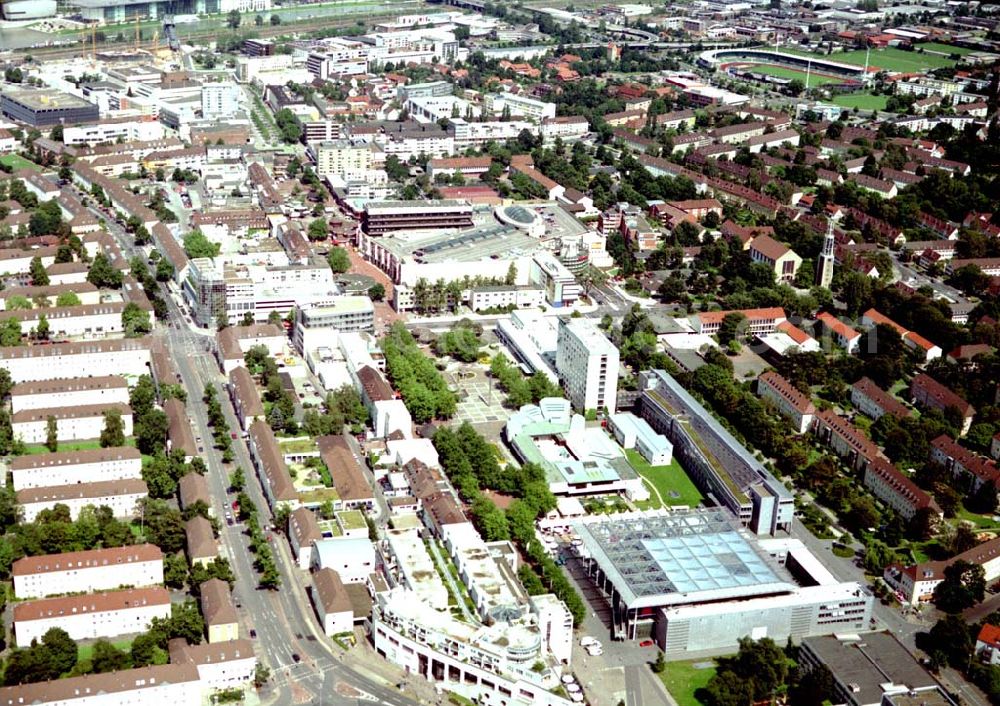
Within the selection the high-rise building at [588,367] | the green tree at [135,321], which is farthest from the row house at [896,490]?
the green tree at [135,321]

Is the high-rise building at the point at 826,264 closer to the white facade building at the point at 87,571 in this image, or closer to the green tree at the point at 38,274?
the green tree at the point at 38,274

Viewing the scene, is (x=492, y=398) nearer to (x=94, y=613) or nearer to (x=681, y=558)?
(x=681, y=558)

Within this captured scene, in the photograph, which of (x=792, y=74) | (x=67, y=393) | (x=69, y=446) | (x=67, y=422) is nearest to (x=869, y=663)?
(x=69, y=446)

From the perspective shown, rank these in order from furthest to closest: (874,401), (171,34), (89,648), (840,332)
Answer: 1. (171,34)
2. (840,332)
3. (874,401)
4. (89,648)

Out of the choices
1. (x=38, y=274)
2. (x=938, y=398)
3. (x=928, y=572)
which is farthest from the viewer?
(x=38, y=274)

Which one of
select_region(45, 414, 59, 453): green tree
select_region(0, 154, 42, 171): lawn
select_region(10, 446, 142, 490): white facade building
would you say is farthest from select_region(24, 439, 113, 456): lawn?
select_region(0, 154, 42, 171): lawn

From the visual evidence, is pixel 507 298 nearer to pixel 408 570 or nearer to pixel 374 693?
pixel 408 570

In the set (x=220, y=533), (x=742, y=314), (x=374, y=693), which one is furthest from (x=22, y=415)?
(x=742, y=314)
